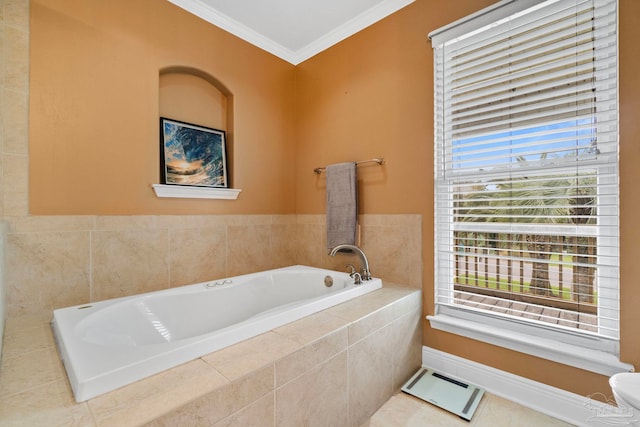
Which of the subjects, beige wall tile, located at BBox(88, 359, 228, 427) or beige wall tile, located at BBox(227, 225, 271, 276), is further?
beige wall tile, located at BBox(227, 225, 271, 276)

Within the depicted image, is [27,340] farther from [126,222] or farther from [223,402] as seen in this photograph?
[223,402]

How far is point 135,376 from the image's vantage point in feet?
2.98

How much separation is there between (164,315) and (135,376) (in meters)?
0.84

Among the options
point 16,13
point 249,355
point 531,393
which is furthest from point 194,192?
point 531,393

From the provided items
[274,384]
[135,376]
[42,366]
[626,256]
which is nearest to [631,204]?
[626,256]

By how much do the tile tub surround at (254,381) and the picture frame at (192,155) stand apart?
1.13 meters

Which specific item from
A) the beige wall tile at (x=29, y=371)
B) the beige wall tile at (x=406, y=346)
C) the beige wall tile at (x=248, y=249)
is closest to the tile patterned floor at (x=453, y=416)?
the beige wall tile at (x=406, y=346)

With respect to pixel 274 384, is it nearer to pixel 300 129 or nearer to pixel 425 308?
pixel 425 308

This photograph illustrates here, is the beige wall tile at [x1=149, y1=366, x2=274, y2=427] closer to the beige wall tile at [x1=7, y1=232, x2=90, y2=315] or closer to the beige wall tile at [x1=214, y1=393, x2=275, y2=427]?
the beige wall tile at [x1=214, y1=393, x2=275, y2=427]

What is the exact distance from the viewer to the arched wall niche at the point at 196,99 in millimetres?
2109

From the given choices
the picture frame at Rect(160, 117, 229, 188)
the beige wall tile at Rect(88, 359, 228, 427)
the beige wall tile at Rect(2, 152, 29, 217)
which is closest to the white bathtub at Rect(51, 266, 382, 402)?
the beige wall tile at Rect(88, 359, 228, 427)

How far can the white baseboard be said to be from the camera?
1397mm

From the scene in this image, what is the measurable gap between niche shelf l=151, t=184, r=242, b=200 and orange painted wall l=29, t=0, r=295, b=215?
0.05 meters

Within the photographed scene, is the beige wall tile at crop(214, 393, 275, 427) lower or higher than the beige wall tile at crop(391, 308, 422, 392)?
higher
